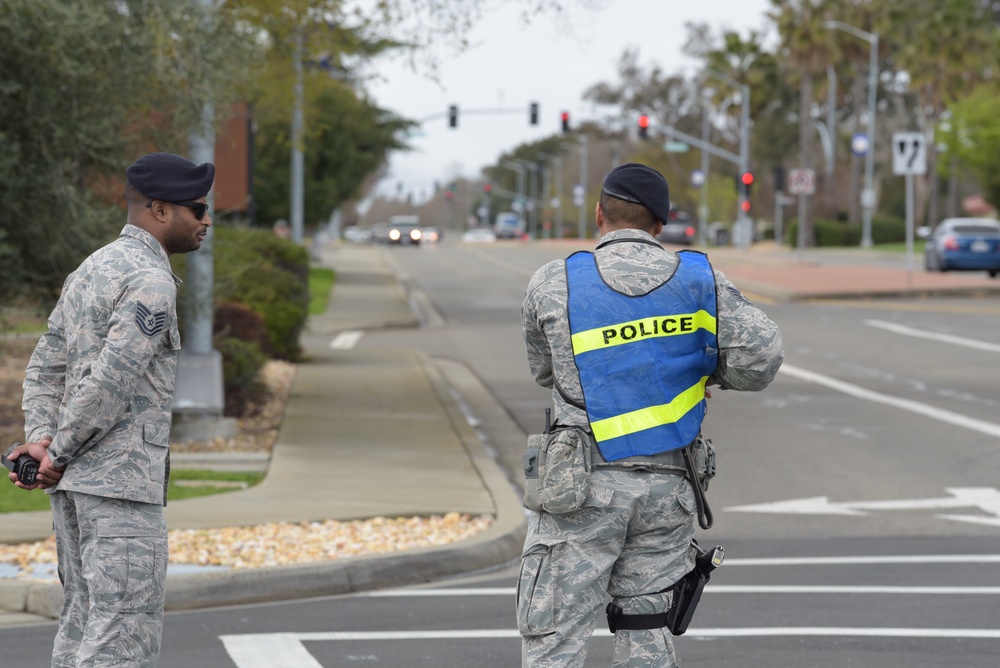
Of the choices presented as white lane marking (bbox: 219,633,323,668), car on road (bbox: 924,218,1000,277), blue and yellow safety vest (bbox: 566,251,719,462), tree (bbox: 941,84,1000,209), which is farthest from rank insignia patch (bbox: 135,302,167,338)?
tree (bbox: 941,84,1000,209)

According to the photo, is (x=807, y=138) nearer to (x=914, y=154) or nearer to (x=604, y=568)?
(x=914, y=154)

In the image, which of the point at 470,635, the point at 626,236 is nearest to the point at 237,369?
the point at 470,635

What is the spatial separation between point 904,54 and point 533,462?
241 feet

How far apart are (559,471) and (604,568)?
302mm

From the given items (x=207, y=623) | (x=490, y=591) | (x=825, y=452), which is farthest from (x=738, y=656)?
(x=825, y=452)

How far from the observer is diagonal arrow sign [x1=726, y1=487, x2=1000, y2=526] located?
33.6ft

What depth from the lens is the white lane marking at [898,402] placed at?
13.9 meters

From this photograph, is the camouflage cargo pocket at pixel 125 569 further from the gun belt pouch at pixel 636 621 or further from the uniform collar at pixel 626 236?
the uniform collar at pixel 626 236

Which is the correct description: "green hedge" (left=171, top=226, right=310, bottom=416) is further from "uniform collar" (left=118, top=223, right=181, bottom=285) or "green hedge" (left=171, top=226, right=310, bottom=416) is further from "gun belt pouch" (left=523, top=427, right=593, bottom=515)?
"gun belt pouch" (left=523, top=427, right=593, bottom=515)

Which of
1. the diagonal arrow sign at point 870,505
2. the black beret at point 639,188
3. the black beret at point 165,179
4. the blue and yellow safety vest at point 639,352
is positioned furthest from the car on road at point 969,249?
the black beret at point 165,179

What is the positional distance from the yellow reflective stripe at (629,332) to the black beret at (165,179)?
Result: 1251 mm

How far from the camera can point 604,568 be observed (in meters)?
4.25

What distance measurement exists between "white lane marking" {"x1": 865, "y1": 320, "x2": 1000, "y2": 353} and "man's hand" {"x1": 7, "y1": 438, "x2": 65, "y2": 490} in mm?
18125

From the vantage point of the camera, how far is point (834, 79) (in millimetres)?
76938
